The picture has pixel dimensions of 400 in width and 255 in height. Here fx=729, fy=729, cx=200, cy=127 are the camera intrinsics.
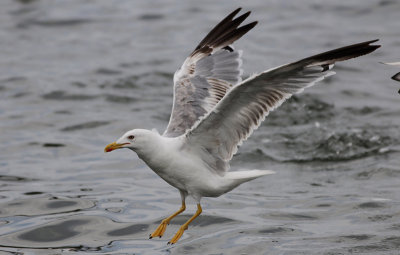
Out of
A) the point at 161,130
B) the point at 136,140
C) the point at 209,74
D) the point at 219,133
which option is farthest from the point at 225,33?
the point at 161,130

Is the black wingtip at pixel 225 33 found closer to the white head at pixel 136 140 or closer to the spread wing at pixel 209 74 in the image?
the spread wing at pixel 209 74

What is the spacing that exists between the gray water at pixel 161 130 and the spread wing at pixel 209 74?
1.54 meters

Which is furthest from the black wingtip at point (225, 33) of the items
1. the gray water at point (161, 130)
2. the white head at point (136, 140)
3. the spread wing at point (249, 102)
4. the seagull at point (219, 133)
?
the gray water at point (161, 130)

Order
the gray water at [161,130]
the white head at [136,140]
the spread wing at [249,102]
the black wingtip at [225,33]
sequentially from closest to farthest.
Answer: the spread wing at [249,102] < the white head at [136,140] < the black wingtip at [225,33] < the gray water at [161,130]

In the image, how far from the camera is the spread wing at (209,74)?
8305mm

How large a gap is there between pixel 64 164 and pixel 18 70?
18.4 feet

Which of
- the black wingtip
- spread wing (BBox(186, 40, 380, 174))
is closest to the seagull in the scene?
spread wing (BBox(186, 40, 380, 174))

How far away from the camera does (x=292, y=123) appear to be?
42.2 feet

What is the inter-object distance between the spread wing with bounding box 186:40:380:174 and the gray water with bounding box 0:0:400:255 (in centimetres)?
146

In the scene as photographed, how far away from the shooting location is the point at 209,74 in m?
9.02

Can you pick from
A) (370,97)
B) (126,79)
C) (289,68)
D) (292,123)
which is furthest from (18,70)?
(289,68)

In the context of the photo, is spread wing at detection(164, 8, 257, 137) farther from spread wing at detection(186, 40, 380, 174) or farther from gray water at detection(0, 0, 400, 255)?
gray water at detection(0, 0, 400, 255)

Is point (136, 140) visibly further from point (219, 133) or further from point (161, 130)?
point (161, 130)

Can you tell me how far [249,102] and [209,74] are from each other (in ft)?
7.05
